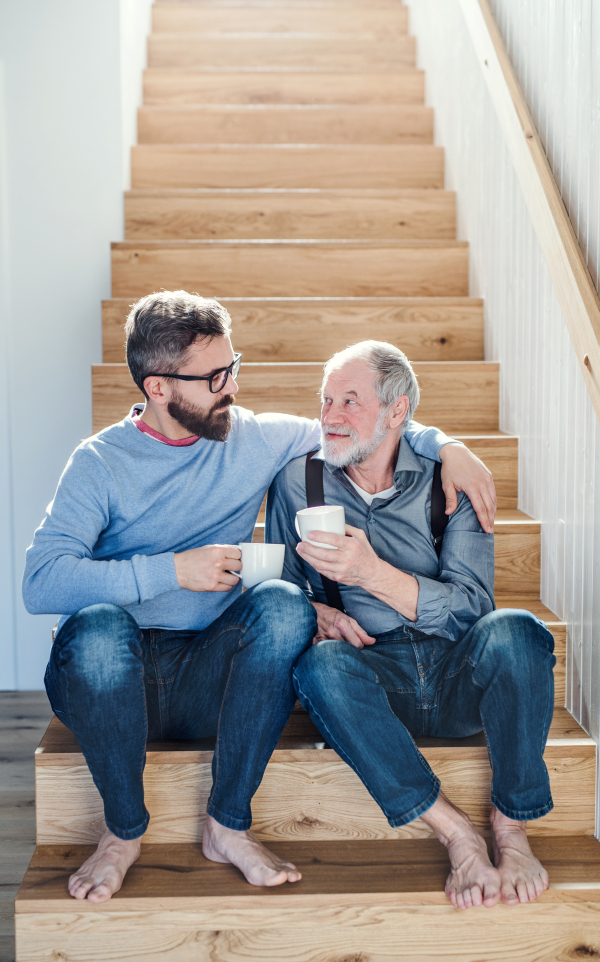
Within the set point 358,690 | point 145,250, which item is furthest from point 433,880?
point 145,250

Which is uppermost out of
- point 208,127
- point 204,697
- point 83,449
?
point 208,127

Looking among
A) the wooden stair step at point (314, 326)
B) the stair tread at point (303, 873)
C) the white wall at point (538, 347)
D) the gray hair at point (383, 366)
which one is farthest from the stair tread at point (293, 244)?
the stair tread at point (303, 873)

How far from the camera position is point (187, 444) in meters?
1.64

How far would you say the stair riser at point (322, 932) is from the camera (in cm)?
136

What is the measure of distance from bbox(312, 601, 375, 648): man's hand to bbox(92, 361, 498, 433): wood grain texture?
901 millimetres

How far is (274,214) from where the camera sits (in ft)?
9.74

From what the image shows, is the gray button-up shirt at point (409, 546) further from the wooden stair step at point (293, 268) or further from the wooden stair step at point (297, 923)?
the wooden stair step at point (293, 268)

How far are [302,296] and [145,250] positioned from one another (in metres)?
0.54

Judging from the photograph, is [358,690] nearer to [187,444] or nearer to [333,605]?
[333,605]

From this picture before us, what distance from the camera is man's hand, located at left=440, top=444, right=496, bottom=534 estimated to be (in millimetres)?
1574

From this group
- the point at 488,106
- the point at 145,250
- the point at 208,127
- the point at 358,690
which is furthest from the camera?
the point at 208,127

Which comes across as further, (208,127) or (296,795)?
(208,127)

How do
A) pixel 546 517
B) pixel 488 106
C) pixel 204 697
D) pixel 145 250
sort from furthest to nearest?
pixel 145 250
pixel 488 106
pixel 546 517
pixel 204 697

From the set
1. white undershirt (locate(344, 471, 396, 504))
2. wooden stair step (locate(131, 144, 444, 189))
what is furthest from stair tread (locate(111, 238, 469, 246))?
white undershirt (locate(344, 471, 396, 504))
